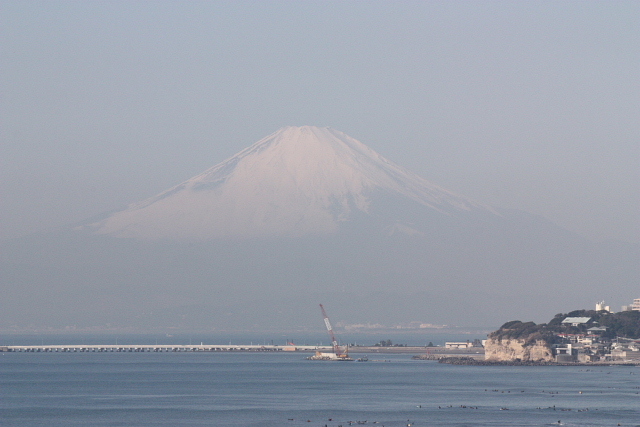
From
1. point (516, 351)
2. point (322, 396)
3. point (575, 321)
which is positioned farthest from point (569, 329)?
point (322, 396)

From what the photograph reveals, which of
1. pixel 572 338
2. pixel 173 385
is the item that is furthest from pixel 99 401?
pixel 572 338

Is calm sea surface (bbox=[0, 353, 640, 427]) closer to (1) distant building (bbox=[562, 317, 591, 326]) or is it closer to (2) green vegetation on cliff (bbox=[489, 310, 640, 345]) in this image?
(2) green vegetation on cliff (bbox=[489, 310, 640, 345])

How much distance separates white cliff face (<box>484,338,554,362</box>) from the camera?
15325 cm

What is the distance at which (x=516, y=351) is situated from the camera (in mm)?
155750

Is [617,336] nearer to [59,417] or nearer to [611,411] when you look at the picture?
[611,411]

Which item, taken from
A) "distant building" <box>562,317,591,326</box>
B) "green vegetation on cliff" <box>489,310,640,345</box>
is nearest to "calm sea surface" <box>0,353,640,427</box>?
"green vegetation on cliff" <box>489,310,640,345</box>

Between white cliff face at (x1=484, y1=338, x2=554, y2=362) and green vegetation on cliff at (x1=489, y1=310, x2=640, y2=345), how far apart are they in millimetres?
633

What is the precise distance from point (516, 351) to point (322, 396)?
58131mm

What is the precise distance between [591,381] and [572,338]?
1547 inches

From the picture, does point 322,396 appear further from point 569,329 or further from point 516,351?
point 569,329

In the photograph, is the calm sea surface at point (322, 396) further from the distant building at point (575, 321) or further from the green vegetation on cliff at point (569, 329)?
the distant building at point (575, 321)

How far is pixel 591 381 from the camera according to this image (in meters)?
119

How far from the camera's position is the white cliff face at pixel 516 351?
153 meters

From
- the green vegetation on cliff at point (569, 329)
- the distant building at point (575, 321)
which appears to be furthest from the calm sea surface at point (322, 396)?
the distant building at point (575, 321)
